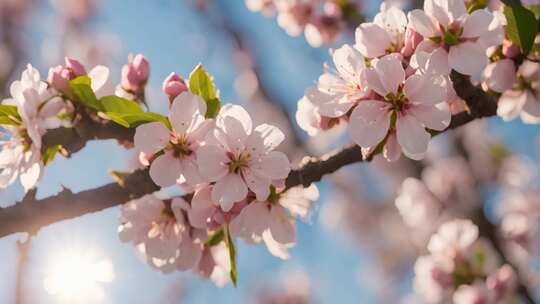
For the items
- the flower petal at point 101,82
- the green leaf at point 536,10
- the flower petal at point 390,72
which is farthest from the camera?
the green leaf at point 536,10

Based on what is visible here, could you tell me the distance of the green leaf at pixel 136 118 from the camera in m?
1.23

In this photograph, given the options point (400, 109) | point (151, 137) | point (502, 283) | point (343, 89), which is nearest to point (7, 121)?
point (151, 137)

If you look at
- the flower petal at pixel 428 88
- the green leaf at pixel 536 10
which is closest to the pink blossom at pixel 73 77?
the flower petal at pixel 428 88

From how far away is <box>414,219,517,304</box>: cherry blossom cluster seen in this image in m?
2.21

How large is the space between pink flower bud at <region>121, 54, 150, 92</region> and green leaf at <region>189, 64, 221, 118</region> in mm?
223

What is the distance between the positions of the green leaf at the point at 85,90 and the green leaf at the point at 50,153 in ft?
0.42

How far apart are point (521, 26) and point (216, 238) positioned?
828mm

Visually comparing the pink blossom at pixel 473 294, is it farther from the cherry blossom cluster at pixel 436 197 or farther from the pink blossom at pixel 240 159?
the pink blossom at pixel 240 159

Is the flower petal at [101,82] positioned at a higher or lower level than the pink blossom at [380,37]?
higher

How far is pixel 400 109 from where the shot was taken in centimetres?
123

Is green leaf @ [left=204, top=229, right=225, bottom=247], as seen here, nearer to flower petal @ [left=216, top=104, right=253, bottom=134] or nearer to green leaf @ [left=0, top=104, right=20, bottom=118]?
flower petal @ [left=216, top=104, right=253, bottom=134]

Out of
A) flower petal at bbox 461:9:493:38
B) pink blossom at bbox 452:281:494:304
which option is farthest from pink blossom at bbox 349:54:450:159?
pink blossom at bbox 452:281:494:304

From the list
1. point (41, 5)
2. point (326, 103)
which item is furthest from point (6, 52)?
point (326, 103)

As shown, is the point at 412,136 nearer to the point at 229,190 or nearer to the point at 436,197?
the point at 229,190
